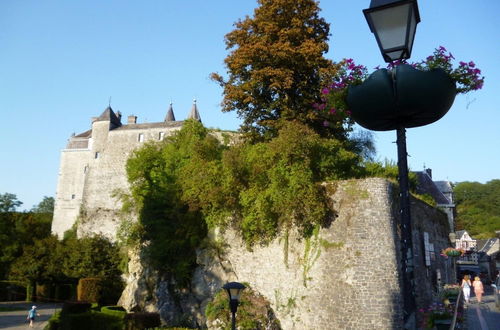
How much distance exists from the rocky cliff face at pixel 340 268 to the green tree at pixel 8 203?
36.3 meters

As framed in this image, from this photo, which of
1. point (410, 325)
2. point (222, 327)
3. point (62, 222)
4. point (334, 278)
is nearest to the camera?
point (410, 325)

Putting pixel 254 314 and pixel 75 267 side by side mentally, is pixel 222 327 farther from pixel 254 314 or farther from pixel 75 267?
pixel 75 267

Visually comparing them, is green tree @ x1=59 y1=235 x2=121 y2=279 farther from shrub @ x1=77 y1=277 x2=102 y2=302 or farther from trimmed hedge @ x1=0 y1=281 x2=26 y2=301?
trimmed hedge @ x1=0 y1=281 x2=26 y2=301

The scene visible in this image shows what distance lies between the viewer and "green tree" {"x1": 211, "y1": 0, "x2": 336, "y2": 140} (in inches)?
806

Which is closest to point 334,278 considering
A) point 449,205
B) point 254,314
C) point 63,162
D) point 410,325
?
point 254,314

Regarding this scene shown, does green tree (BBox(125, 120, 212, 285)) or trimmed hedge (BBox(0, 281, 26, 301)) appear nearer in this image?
green tree (BBox(125, 120, 212, 285))

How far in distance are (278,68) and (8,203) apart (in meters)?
38.0

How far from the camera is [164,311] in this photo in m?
20.5

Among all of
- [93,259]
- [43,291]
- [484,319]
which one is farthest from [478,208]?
[484,319]

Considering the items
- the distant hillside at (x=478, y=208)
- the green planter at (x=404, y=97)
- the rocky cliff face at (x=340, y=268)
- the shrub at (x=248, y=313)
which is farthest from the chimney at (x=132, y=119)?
the green planter at (x=404, y=97)

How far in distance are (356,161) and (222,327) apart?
370 inches

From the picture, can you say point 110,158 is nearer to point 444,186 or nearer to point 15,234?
point 15,234

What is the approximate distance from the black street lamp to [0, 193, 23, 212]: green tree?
50.6m

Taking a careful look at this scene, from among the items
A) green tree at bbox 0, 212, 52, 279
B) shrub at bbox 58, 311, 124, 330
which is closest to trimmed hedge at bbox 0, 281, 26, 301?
green tree at bbox 0, 212, 52, 279
